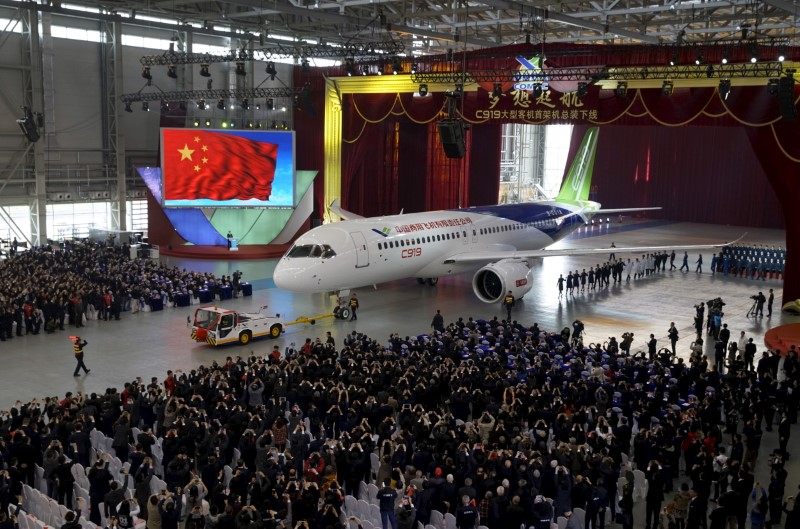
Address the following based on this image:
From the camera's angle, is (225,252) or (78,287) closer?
(78,287)

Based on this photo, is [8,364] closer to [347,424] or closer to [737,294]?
[347,424]

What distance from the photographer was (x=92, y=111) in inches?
1719

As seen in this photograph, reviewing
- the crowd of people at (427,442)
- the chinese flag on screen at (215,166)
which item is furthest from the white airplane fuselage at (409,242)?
the chinese flag on screen at (215,166)

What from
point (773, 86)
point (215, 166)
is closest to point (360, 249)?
point (773, 86)

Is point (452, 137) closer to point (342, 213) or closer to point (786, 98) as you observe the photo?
point (786, 98)

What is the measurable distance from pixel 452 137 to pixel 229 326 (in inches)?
386

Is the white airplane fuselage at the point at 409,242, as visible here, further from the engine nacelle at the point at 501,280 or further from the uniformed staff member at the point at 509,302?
the uniformed staff member at the point at 509,302

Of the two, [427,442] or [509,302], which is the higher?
[509,302]

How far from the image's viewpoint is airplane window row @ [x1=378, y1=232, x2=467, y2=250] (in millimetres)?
28177

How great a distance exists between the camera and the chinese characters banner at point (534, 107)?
1270 inches

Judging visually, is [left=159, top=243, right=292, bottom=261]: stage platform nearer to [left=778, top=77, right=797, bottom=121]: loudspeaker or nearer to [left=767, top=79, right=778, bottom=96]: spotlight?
[left=767, top=79, right=778, bottom=96]: spotlight

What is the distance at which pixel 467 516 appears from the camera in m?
11.6

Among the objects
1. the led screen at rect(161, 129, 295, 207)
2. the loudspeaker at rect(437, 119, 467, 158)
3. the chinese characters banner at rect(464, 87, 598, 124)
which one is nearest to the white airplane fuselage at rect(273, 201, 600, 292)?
the loudspeaker at rect(437, 119, 467, 158)

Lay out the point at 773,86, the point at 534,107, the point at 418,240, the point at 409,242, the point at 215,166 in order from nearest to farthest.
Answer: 1. the point at 773,86
2. the point at 409,242
3. the point at 418,240
4. the point at 534,107
5. the point at 215,166
